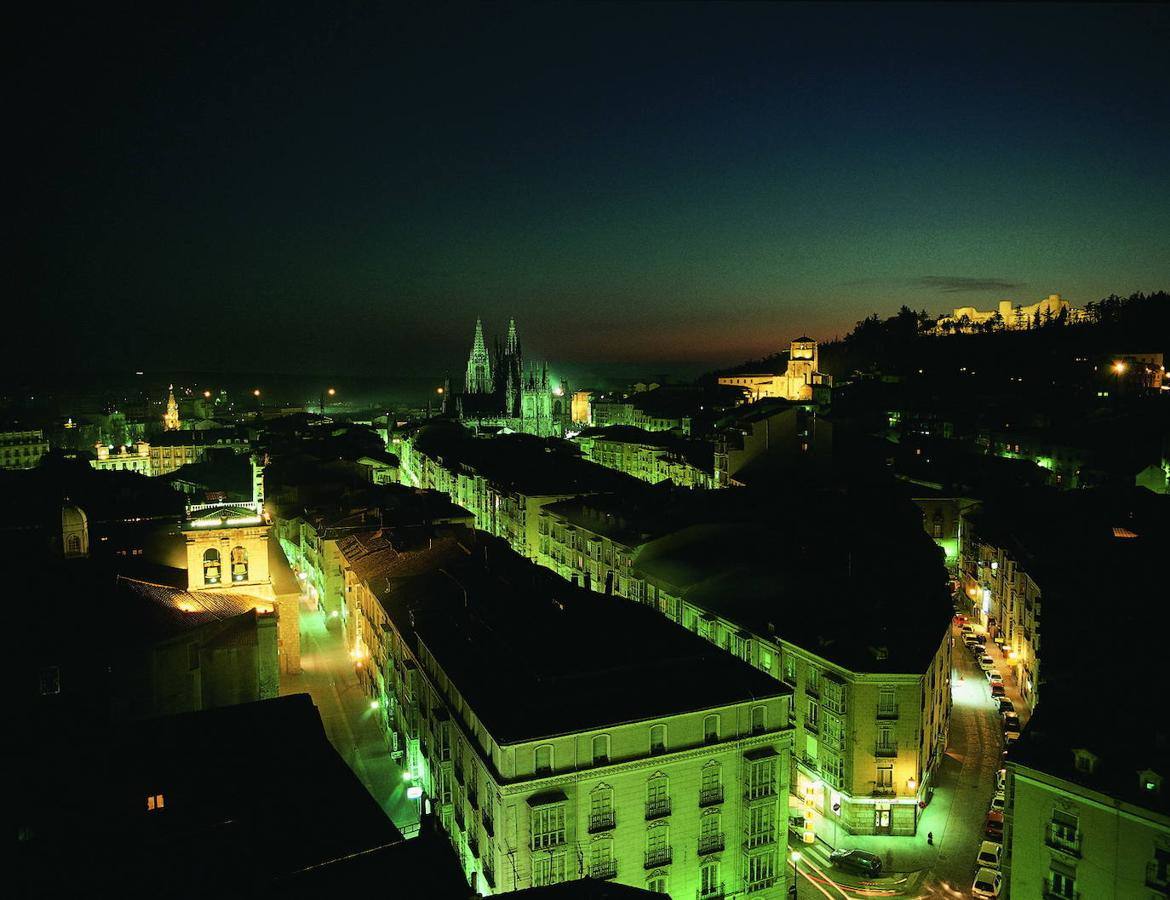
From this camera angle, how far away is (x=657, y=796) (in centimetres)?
2281

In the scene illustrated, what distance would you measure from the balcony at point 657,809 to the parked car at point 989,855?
38.5 feet

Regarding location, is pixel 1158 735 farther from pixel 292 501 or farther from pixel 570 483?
pixel 292 501

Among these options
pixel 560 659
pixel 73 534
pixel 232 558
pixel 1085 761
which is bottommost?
pixel 1085 761

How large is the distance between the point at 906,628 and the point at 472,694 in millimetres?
17270

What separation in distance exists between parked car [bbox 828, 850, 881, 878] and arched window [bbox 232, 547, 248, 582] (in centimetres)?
2624

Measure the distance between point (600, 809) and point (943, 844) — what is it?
13905 millimetres

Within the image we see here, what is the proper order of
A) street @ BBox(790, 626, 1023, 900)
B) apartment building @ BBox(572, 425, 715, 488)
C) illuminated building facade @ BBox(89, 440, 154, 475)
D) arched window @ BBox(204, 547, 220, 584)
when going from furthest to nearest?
illuminated building facade @ BBox(89, 440, 154, 475), apartment building @ BBox(572, 425, 715, 488), arched window @ BBox(204, 547, 220, 584), street @ BBox(790, 626, 1023, 900)

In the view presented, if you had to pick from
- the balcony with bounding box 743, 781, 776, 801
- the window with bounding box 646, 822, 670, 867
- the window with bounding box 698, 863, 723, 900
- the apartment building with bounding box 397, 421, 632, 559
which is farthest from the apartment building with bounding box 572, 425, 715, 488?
the window with bounding box 646, 822, 670, 867

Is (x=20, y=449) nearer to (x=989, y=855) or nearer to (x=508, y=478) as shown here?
(x=508, y=478)

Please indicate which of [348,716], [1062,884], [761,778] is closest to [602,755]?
[761,778]

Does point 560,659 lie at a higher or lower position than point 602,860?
higher

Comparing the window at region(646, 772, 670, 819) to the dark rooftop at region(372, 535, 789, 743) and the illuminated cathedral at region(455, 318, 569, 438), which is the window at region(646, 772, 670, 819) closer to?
the dark rooftop at region(372, 535, 789, 743)

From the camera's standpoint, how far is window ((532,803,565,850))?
70.1ft

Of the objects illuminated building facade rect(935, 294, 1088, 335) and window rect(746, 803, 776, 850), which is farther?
illuminated building facade rect(935, 294, 1088, 335)
